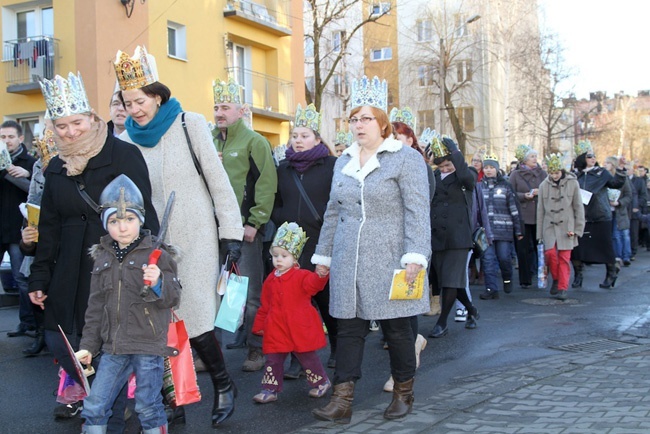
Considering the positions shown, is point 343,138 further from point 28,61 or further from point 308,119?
point 28,61

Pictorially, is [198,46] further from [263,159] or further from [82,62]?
[263,159]

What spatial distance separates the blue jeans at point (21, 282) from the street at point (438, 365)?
21 cm

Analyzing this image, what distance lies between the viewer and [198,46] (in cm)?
2553

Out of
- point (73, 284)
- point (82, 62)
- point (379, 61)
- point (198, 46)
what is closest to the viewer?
point (73, 284)

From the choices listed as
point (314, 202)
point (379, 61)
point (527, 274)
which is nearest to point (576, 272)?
point (527, 274)

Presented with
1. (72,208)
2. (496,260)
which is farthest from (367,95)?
(496,260)

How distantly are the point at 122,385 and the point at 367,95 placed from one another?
102 inches

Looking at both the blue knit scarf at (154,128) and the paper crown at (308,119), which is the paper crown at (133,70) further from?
the paper crown at (308,119)

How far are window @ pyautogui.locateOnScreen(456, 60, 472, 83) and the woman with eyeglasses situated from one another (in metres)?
31.6

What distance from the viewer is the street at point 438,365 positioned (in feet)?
18.3

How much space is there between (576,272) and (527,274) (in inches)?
30.6

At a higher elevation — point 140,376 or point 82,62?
point 82,62

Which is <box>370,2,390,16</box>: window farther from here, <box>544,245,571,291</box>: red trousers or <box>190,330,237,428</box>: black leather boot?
<box>190,330,237,428</box>: black leather boot

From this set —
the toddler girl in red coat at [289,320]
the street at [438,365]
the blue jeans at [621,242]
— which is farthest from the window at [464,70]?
the toddler girl in red coat at [289,320]
